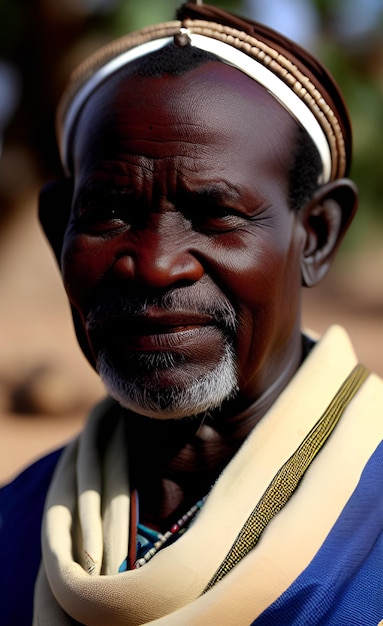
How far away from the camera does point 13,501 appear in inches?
112

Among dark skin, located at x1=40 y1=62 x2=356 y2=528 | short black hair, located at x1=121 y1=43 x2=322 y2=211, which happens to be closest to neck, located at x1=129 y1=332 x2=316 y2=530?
dark skin, located at x1=40 y1=62 x2=356 y2=528

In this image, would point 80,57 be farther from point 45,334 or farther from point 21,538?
point 21,538

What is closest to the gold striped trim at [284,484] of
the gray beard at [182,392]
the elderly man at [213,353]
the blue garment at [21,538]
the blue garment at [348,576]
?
the elderly man at [213,353]

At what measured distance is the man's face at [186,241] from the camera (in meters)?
2.08

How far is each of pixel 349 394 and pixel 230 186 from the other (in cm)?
62

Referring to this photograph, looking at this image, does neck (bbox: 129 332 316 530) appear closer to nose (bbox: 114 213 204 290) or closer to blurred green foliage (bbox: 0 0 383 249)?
nose (bbox: 114 213 204 290)

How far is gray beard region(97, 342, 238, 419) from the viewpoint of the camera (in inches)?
82.7

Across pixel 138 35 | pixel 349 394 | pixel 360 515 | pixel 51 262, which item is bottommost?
Answer: pixel 51 262

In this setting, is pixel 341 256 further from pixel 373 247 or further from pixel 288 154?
pixel 288 154

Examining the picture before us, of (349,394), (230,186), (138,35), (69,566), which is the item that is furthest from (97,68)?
(69,566)

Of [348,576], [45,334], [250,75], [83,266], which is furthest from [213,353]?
[45,334]

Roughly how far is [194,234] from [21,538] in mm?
1177

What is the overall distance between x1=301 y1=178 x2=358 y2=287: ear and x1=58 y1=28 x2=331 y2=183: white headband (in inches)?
2.3

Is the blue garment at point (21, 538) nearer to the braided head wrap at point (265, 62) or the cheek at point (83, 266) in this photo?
the cheek at point (83, 266)
